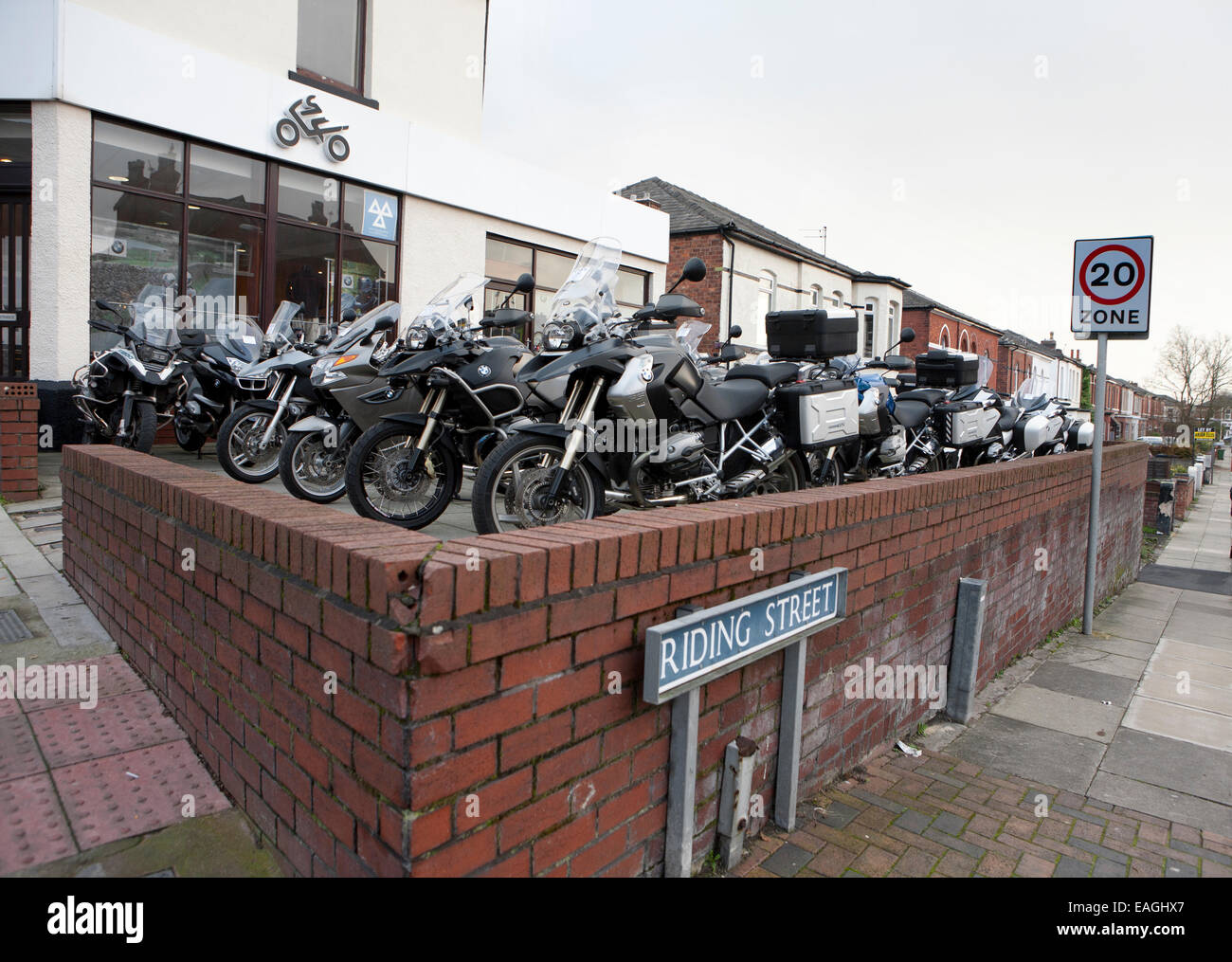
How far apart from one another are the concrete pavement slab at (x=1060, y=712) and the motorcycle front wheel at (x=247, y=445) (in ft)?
16.7

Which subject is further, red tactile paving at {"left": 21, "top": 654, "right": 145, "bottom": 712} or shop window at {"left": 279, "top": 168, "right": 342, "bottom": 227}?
shop window at {"left": 279, "top": 168, "right": 342, "bottom": 227}

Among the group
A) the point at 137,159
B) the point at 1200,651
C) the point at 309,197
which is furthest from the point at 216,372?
the point at 1200,651

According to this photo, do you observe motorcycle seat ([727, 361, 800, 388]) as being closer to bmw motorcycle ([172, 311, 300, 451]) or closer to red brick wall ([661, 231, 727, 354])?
bmw motorcycle ([172, 311, 300, 451])

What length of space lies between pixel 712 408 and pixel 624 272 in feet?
41.3

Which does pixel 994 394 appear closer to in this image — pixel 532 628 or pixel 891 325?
pixel 532 628

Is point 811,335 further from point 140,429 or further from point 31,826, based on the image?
point 140,429

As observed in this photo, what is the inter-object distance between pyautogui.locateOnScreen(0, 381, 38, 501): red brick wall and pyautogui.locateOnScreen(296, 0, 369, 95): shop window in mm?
6839

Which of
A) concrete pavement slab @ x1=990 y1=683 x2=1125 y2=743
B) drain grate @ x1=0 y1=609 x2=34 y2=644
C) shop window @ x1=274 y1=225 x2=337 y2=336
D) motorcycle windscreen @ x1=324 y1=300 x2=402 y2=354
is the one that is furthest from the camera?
shop window @ x1=274 y1=225 x2=337 y2=336

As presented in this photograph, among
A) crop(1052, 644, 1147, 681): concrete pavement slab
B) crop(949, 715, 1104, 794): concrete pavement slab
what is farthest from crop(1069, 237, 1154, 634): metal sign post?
crop(949, 715, 1104, 794): concrete pavement slab

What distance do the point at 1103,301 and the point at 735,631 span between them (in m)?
6.70

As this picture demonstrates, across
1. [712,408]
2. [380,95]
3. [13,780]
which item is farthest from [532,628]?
[380,95]

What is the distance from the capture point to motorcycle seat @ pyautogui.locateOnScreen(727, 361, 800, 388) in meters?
4.92

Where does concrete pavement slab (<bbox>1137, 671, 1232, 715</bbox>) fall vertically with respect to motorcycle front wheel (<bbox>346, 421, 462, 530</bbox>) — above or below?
below

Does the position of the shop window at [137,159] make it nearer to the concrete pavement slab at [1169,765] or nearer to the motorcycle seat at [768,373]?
the motorcycle seat at [768,373]
